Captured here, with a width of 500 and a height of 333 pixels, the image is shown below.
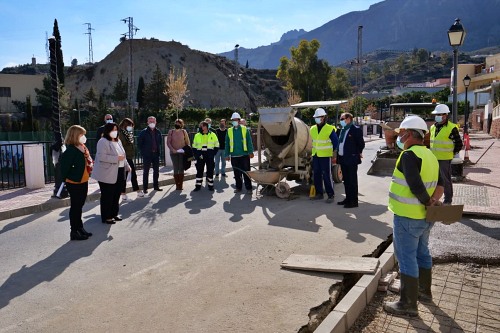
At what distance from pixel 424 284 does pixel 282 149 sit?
254 inches

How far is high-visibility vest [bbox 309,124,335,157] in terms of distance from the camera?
31.0 ft

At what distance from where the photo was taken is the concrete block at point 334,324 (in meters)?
3.61

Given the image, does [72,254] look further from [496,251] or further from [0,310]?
[496,251]

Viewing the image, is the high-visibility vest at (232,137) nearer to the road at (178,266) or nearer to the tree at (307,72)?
the road at (178,266)

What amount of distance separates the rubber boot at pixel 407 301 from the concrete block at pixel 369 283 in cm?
31

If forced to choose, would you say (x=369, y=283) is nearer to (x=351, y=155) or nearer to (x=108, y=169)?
(x=351, y=155)

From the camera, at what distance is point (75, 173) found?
681 centimetres

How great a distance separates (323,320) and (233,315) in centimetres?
84

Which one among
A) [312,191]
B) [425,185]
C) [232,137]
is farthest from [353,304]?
[232,137]

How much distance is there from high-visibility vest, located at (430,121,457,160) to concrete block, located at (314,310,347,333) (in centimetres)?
515

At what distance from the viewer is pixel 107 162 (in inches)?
305

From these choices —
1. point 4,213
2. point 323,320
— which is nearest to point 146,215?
point 4,213

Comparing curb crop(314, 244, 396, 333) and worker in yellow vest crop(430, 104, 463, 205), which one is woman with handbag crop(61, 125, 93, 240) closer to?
curb crop(314, 244, 396, 333)

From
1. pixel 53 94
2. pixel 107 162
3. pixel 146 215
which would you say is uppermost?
pixel 53 94
